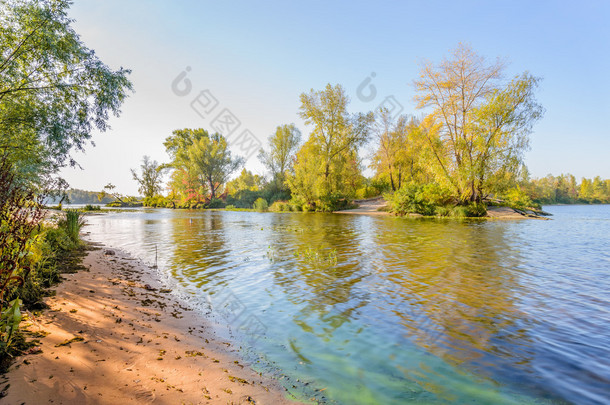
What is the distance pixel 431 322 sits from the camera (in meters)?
5.05

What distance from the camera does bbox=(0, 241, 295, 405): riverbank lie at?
8.56 ft

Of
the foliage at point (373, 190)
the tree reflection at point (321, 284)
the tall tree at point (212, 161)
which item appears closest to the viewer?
the tree reflection at point (321, 284)

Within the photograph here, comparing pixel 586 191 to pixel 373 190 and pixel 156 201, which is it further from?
pixel 156 201

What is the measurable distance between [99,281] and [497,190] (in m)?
31.6

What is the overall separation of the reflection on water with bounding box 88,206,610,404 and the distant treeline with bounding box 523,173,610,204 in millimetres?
90421

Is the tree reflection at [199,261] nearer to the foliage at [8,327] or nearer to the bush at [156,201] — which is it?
the foliage at [8,327]

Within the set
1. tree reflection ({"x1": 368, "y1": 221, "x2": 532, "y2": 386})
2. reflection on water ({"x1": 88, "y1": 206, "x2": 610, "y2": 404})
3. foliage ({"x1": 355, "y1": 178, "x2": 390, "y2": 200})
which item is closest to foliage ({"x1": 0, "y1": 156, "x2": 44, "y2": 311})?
reflection on water ({"x1": 88, "y1": 206, "x2": 610, "y2": 404})

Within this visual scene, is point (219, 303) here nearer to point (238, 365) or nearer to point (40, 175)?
point (238, 365)

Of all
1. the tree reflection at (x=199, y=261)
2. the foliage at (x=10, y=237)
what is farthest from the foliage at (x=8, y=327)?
the tree reflection at (x=199, y=261)

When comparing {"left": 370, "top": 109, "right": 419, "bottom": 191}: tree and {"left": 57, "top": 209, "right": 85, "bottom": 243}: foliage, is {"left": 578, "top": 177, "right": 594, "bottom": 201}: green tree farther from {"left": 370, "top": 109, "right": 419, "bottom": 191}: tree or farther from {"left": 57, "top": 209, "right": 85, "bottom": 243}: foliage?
{"left": 57, "top": 209, "right": 85, "bottom": 243}: foliage

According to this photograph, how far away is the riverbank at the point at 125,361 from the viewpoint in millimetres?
2609

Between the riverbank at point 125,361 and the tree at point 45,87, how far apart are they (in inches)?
405

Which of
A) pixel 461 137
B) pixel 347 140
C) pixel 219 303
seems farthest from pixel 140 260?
pixel 347 140

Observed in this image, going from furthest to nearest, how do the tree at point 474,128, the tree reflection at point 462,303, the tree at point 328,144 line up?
1. the tree at point 328,144
2. the tree at point 474,128
3. the tree reflection at point 462,303
